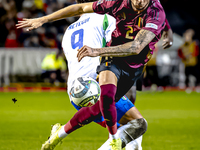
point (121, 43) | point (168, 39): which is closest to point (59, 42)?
point (168, 39)

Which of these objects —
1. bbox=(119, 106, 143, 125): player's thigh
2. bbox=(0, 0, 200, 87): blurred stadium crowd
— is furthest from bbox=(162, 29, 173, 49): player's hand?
bbox=(0, 0, 200, 87): blurred stadium crowd

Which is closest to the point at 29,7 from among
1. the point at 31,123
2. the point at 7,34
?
the point at 7,34

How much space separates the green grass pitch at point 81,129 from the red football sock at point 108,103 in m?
1.22

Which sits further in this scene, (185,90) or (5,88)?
(185,90)

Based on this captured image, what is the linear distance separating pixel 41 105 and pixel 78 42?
6.17 meters

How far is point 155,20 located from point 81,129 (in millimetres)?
3666

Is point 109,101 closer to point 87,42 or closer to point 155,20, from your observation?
point 155,20

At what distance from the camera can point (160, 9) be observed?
3.65 m

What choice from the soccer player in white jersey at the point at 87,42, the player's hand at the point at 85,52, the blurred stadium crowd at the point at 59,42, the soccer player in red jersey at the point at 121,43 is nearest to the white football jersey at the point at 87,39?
the soccer player in white jersey at the point at 87,42

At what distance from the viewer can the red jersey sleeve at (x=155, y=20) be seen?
3502 mm

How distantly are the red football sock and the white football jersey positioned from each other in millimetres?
688

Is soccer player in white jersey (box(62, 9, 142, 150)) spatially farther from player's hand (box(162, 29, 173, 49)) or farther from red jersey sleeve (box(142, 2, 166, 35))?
red jersey sleeve (box(142, 2, 166, 35))

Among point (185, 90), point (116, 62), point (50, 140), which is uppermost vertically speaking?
point (116, 62)

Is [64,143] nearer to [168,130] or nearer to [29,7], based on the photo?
[168,130]
